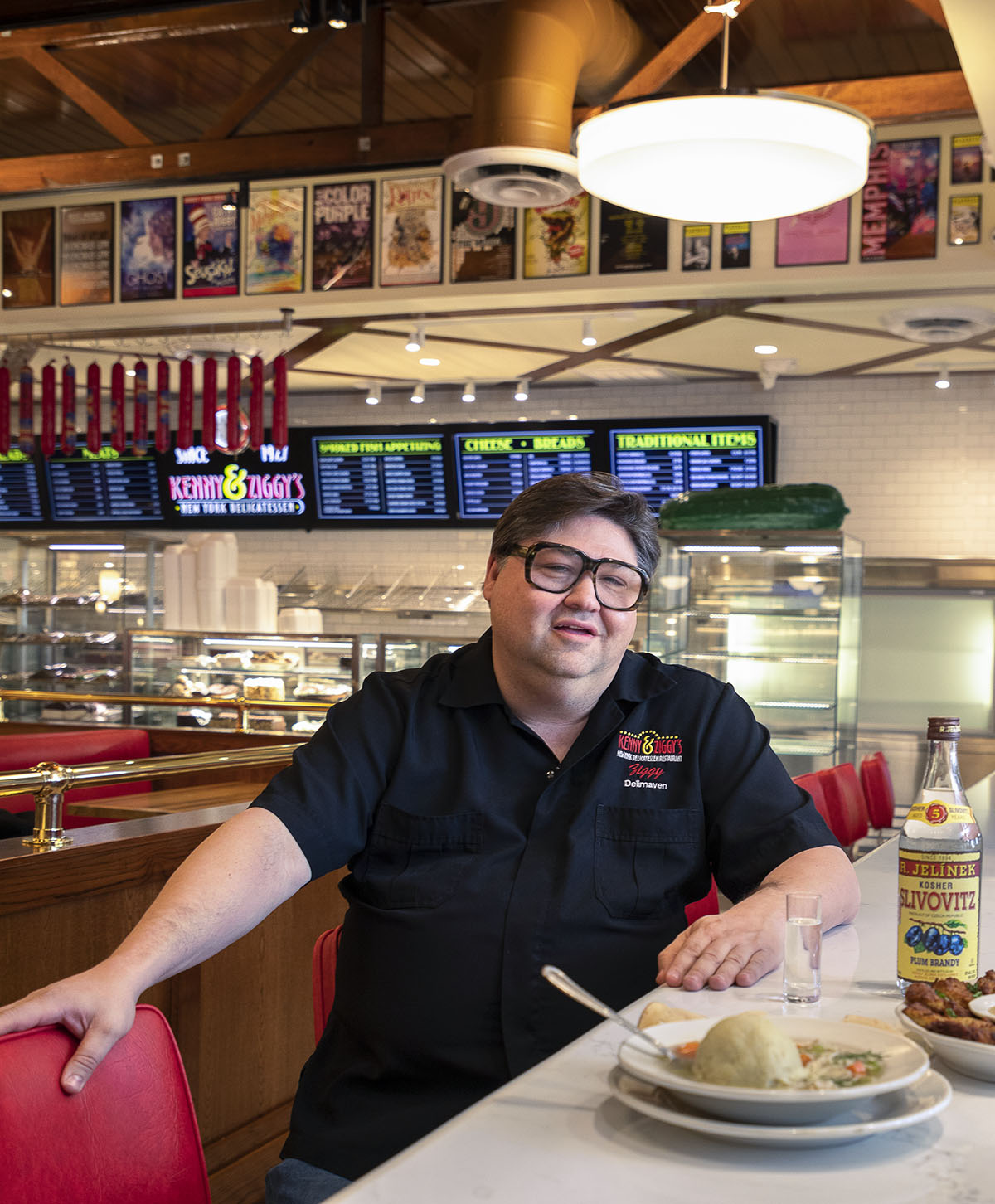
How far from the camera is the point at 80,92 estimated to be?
19.3ft

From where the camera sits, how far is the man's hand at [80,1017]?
1072 millimetres

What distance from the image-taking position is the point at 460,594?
7.88 m

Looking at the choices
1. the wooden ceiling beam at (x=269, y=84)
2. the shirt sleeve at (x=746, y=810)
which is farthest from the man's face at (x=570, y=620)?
Answer: the wooden ceiling beam at (x=269, y=84)

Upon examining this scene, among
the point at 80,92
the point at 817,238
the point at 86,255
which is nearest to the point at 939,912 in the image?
the point at 817,238

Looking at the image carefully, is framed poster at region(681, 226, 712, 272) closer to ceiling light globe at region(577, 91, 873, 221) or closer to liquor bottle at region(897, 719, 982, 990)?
ceiling light globe at region(577, 91, 873, 221)

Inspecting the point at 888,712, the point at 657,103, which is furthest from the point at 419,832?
the point at 888,712

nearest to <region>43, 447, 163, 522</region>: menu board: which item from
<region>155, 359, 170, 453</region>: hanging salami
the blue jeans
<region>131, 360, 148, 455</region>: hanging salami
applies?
<region>155, 359, 170, 453</region>: hanging salami

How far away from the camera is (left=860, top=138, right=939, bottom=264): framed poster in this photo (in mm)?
4836

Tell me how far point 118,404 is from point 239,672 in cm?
149

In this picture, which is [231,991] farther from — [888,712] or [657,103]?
[888,712]

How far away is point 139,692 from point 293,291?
2329 mm

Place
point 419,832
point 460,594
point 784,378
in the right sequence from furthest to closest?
point 460,594 → point 784,378 → point 419,832

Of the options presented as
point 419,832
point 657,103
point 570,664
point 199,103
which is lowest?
point 419,832

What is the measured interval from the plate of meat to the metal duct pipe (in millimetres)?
3436
